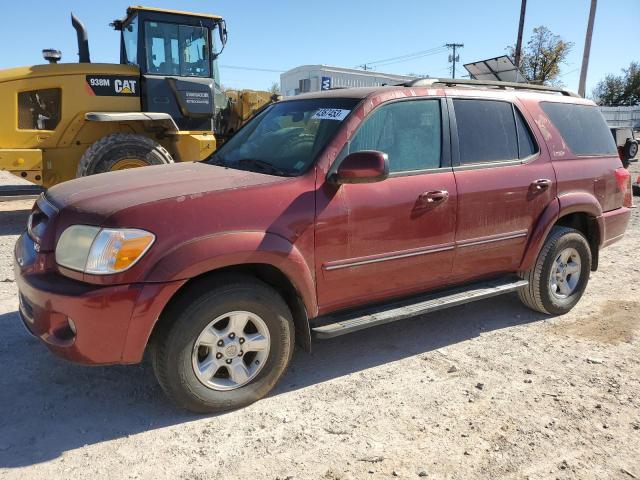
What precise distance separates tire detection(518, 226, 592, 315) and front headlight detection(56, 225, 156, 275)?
10.4ft

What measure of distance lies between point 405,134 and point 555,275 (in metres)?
2.05

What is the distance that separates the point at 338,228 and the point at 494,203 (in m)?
1.40

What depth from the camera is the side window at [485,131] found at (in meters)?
3.87

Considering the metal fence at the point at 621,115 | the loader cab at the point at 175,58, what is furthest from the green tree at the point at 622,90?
the loader cab at the point at 175,58

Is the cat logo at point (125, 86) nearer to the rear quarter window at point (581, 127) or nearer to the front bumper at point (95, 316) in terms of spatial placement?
the front bumper at point (95, 316)

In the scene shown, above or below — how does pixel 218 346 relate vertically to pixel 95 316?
below

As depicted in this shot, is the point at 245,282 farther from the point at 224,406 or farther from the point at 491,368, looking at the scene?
the point at 491,368

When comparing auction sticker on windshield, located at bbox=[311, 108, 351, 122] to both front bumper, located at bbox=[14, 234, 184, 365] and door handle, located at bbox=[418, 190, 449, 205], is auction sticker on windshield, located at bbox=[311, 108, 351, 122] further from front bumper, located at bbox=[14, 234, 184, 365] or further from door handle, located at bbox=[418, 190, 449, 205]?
front bumper, located at bbox=[14, 234, 184, 365]

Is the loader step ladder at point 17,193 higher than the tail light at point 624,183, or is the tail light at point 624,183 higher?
the tail light at point 624,183

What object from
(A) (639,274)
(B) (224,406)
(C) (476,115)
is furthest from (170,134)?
(A) (639,274)

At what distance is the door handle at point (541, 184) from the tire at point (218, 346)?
7.49 feet

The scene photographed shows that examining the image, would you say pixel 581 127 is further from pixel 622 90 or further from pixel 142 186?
pixel 622 90

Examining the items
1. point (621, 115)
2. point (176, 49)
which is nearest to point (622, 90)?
point (621, 115)

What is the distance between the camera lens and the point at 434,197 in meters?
3.57
